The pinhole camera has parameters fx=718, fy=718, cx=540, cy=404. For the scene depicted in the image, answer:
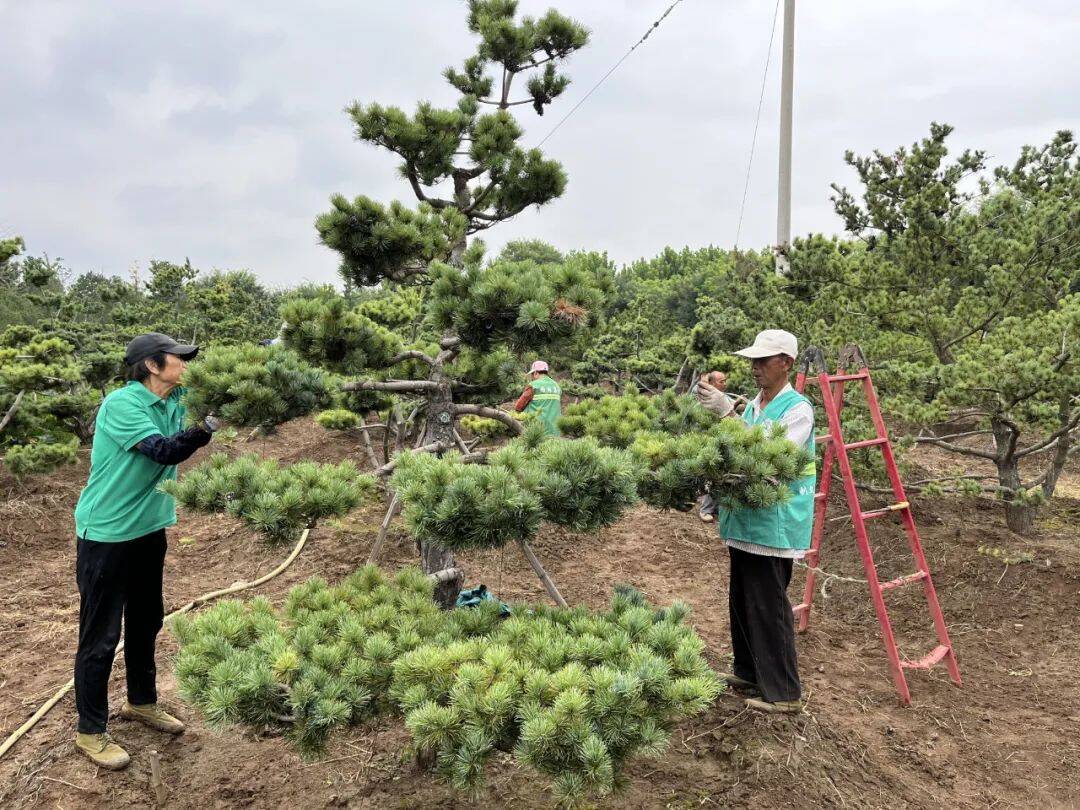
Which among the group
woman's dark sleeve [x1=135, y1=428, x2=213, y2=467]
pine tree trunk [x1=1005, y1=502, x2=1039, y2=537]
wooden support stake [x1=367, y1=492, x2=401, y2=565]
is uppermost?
woman's dark sleeve [x1=135, y1=428, x2=213, y2=467]

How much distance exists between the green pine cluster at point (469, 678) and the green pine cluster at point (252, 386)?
995mm

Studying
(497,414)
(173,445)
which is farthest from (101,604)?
(497,414)

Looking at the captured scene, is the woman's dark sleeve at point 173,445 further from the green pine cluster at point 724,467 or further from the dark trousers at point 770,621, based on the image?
the dark trousers at point 770,621

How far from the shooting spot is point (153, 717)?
3.32 meters

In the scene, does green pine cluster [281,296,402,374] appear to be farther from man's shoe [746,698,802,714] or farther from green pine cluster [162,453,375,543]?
man's shoe [746,698,802,714]

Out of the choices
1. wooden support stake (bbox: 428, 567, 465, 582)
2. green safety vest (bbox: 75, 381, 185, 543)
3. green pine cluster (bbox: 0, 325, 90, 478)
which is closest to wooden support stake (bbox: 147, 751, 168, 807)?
green safety vest (bbox: 75, 381, 185, 543)

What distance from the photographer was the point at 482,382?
14.8 feet

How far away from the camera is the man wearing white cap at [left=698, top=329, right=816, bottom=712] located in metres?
3.15

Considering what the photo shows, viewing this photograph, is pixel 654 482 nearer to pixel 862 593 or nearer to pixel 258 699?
pixel 258 699

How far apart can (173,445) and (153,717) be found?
145 cm

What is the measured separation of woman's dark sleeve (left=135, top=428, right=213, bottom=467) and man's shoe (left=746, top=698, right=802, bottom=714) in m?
2.66

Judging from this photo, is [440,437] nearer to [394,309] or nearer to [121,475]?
[121,475]

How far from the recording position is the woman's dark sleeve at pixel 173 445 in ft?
8.90

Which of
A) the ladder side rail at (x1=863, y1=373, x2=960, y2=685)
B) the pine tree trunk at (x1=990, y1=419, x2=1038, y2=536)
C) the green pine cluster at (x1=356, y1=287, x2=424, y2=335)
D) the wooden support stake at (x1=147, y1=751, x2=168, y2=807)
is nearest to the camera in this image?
the wooden support stake at (x1=147, y1=751, x2=168, y2=807)
